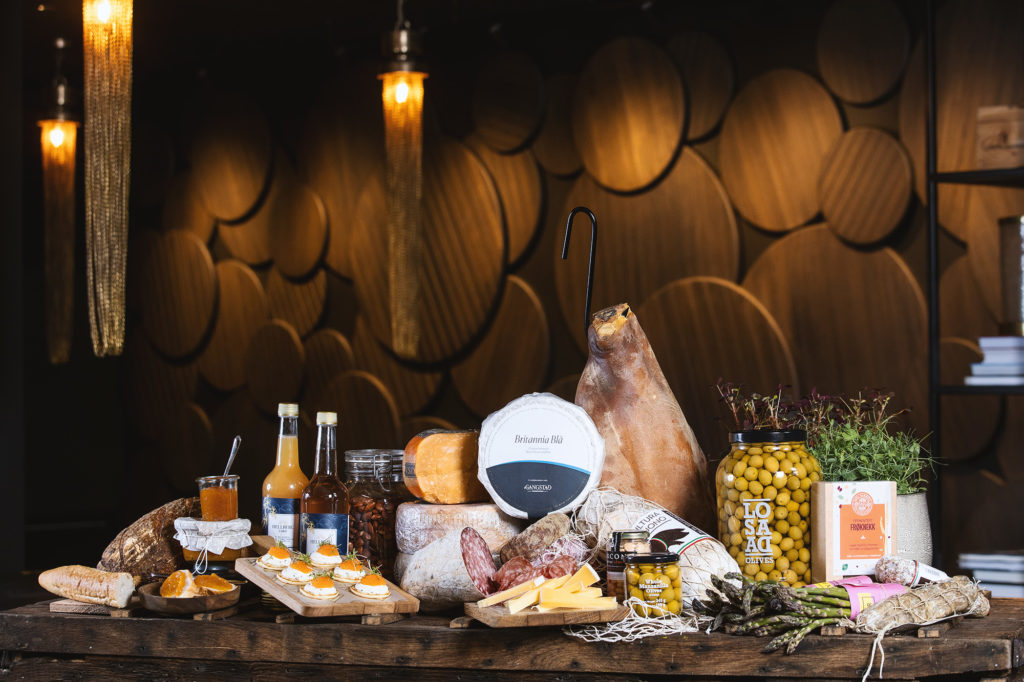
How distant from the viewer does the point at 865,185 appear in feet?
11.4

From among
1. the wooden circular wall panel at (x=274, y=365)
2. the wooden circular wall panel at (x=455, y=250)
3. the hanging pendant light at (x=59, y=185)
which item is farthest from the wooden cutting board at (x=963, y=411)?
the hanging pendant light at (x=59, y=185)

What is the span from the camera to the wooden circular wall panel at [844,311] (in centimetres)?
346

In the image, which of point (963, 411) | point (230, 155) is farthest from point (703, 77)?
Answer: point (230, 155)

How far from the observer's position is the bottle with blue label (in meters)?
1.73

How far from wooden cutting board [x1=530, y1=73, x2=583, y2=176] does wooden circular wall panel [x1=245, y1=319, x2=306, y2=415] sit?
148cm

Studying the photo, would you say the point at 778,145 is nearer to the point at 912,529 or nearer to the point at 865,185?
the point at 865,185

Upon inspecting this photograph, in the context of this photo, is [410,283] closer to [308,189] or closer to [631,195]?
[631,195]

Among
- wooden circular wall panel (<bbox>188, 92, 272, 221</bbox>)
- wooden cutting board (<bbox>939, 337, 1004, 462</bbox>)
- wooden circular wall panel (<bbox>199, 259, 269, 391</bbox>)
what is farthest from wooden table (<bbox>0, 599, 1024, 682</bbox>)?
wooden circular wall panel (<bbox>188, 92, 272, 221</bbox>)

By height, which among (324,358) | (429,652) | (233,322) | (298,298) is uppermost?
(298,298)

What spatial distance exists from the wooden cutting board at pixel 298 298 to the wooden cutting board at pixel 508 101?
3.46ft

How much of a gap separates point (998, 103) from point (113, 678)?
3005 mm

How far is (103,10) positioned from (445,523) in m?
1.70

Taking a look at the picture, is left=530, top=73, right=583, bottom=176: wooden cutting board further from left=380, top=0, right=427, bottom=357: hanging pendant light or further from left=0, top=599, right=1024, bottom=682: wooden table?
left=0, top=599, right=1024, bottom=682: wooden table

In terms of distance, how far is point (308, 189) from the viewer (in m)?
4.75
